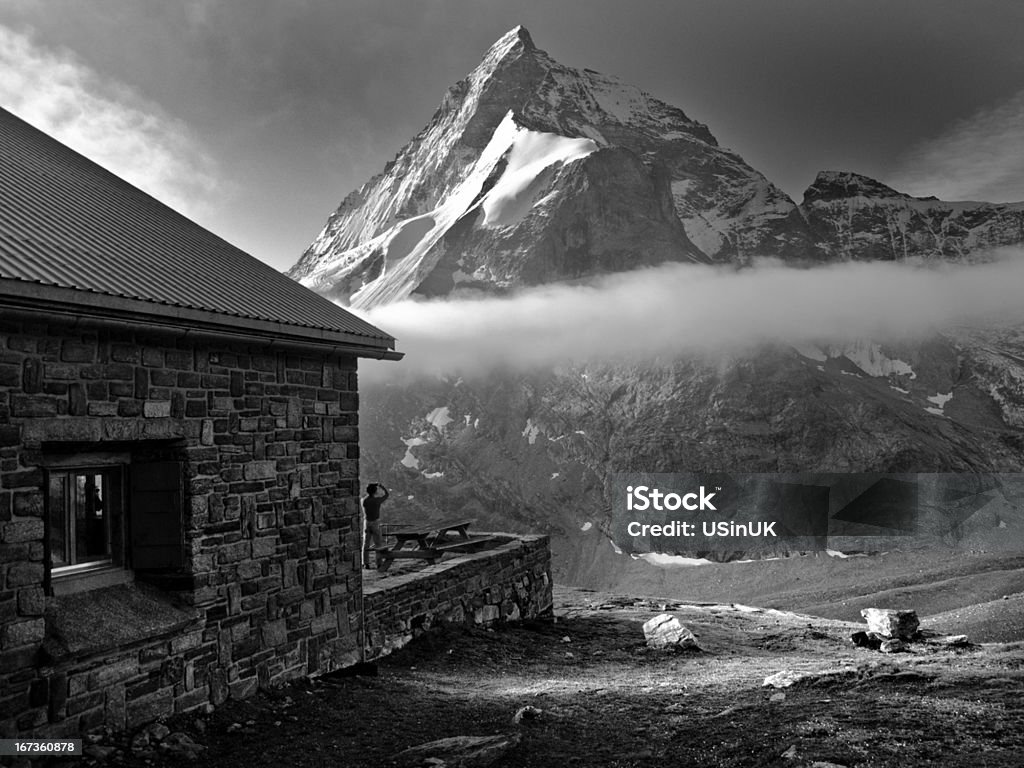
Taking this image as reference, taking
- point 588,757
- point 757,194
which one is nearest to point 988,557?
point 588,757

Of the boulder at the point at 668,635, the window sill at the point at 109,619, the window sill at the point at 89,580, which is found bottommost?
the boulder at the point at 668,635

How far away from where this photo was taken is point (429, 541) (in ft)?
44.7

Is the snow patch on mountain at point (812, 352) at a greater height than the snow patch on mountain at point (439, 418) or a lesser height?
greater

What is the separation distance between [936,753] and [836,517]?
62068 mm

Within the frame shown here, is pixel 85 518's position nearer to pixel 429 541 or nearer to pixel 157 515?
pixel 157 515

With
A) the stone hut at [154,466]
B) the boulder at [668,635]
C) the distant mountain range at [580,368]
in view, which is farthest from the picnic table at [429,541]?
the distant mountain range at [580,368]

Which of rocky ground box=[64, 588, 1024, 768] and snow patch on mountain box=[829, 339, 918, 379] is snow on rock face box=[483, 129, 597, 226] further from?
rocky ground box=[64, 588, 1024, 768]

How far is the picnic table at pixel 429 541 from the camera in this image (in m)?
12.3

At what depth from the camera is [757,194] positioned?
193125 mm

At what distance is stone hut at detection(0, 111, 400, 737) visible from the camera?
18.8 feet

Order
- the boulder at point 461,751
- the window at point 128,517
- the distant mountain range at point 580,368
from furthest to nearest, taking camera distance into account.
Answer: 1. the distant mountain range at point 580,368
2. the window at point 128,517
3. the boulder at point 461,751

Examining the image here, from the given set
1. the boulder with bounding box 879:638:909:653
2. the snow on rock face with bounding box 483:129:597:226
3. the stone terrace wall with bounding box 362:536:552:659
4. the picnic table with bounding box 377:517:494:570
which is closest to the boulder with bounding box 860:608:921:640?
the boulder with bounding box 879:638:909:653

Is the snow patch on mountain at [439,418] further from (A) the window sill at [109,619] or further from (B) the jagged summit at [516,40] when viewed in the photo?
(B) the jagged summit at [516,40]

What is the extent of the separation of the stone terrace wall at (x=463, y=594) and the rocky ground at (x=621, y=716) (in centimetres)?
37
